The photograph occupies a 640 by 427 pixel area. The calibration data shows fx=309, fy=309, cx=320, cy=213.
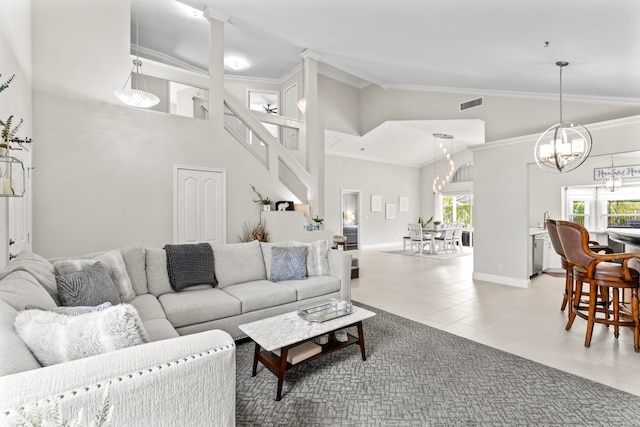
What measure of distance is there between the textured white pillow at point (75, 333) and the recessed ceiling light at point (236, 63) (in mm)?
7133

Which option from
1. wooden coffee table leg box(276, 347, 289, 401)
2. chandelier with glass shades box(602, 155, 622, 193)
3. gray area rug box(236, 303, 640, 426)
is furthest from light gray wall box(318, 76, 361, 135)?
wooden coffee table leg box(276, 347, 289, 401)

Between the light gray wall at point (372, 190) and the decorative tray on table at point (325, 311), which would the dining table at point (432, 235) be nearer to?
the light gray wall at point (372, 190)

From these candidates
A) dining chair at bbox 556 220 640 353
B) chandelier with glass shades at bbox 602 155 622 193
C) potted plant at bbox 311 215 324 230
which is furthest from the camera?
chandelier with glass shades at bbox 602 155 622 193

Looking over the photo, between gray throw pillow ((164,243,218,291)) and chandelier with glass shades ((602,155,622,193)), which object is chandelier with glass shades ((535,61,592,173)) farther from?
gray throw pillow ((164,243,218,291))

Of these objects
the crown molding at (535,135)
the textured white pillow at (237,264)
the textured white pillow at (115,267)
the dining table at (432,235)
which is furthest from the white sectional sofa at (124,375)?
the dining table at (432,235)

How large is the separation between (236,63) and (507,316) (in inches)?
291

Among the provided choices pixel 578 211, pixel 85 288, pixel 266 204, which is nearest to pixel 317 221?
pixel 266 204

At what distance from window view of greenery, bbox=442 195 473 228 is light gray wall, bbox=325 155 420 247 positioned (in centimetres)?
107

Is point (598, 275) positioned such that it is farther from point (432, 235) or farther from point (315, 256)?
point (432, 235)

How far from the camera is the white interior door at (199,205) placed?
5.07 m

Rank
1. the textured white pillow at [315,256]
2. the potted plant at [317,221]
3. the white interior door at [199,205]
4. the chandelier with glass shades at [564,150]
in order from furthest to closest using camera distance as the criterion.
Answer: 1. the potted plant at [317,221]
2. the white interior door at [199,205]
3. the chandelier with glass shades at [564,150]
4. the textured white pillow at [315,256]

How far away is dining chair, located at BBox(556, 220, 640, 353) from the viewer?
280cm

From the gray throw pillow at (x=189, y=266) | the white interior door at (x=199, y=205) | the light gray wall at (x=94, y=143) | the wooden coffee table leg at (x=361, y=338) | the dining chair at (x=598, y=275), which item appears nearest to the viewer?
the wooden coffee table leg at (x=361, y=338)

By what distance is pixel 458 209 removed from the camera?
1203 centimetres
